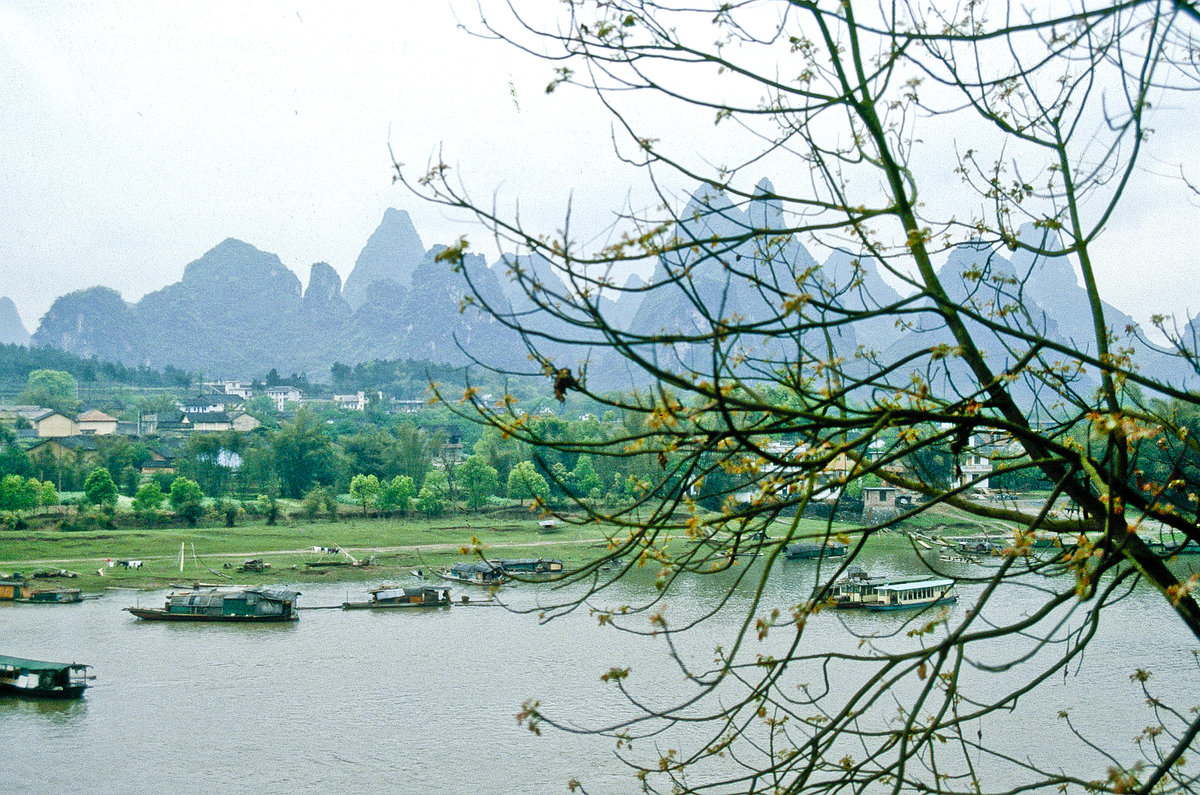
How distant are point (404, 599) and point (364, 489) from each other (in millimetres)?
9626

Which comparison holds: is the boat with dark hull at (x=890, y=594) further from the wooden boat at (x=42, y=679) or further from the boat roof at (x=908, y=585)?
the wooden boat at (x=42, y=679)

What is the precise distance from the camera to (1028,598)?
41.9 ft

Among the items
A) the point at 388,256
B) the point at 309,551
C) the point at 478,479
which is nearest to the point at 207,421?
the point at 478,479

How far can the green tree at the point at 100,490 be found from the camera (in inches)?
829

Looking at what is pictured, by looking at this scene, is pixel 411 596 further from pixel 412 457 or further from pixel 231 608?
pixel 412 457

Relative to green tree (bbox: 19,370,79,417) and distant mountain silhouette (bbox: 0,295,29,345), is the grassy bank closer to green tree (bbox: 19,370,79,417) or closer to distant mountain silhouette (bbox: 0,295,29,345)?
green tree (bbox: 19,370,79,417)

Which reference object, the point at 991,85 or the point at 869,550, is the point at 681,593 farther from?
the point at 991,85

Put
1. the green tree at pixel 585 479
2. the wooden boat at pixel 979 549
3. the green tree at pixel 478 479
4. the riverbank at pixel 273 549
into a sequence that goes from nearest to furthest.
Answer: the wooden boat at pixel 979 549 < the riverbank at pixel 273 549 < the green tree at pixel 585 479 < the green tree at pixel 478 479

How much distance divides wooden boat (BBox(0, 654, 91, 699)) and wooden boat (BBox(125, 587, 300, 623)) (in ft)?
10.7

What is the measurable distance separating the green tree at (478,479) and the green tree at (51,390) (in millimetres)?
24452

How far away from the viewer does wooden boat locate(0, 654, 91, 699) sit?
30.9 feet

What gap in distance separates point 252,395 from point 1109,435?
58.7 m

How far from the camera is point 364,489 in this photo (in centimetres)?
2322

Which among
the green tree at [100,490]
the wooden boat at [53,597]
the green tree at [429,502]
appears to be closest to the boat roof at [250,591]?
the wooden boat at [53,597]
